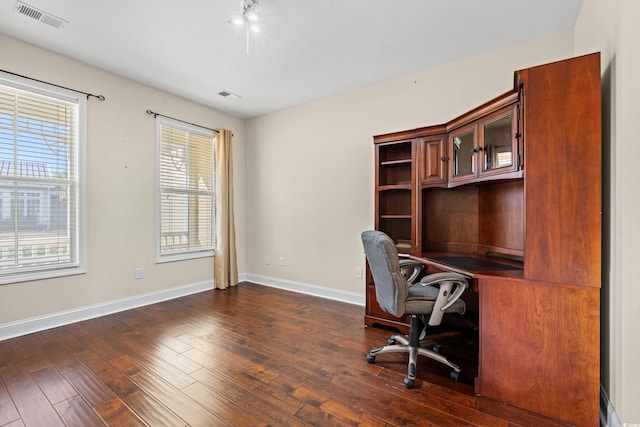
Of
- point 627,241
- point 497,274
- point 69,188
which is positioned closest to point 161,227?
point 69,188

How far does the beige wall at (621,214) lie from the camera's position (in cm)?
133

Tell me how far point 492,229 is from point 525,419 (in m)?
1.49

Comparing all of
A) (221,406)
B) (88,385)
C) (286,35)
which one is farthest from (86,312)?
(286,35)

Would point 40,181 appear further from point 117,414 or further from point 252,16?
point 252,16

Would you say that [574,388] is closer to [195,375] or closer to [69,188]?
[195,375]

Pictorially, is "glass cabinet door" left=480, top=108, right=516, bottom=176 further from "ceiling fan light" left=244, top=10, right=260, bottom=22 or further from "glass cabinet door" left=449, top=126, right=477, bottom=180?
"ceiling fan light" left=244, top=10, right=260, bottom=22

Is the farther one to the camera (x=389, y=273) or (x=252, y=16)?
(x=252, y=16)

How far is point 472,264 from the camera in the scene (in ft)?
7.11

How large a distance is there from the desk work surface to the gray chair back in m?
0.43

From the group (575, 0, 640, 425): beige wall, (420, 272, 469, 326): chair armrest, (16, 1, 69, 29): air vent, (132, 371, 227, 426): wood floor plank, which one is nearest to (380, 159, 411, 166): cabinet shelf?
(420, 272, 469, 326): chair armrest

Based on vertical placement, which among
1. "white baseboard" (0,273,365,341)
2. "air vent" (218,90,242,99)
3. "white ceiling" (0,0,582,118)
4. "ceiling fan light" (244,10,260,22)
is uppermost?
"air vent" (218,90,242,99)

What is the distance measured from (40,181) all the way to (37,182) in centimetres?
2

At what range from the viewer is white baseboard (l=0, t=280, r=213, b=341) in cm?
265

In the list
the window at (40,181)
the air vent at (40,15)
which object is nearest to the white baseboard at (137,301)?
the window at (40,181)
